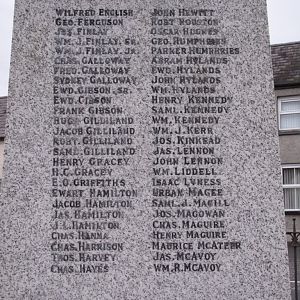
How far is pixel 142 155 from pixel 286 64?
19.7 metres

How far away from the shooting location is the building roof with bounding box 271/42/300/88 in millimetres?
21945

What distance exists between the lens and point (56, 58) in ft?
14.4

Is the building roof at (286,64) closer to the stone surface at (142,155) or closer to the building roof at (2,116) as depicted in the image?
the building roof at (2,116)

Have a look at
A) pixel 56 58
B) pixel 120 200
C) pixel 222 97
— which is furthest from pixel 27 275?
pixel 222 97

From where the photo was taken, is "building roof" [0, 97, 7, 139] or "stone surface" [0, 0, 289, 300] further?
"building roof" [0, 97, 7, 139]

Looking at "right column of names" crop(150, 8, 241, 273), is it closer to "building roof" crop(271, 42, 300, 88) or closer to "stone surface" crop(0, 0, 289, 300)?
"stone surface" crop(0, 0, 289, 300)

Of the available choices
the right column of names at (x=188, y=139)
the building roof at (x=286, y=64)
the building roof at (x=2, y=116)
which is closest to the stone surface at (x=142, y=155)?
the right column of names at (x=188, y=139)

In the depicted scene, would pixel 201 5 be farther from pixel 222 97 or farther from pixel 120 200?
pixel 120 200

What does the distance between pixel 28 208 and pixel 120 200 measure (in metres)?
0.70

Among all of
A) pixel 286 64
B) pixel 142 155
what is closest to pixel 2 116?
pixel 286 64

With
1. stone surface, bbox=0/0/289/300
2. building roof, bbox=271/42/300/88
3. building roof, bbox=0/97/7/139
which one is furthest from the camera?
building roof, bbox=0/97/7/139

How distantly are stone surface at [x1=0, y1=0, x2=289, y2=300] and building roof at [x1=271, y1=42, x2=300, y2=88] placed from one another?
18102 mm

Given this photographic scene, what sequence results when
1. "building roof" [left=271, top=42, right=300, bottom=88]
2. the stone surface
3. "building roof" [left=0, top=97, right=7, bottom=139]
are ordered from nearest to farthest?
the stone surface < "building roof" [left=271, top=42, right=300, bottom=88] < "building roof" [left=0, top=97, right=7, bottom=139]

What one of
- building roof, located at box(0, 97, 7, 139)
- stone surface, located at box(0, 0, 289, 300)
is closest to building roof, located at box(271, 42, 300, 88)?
building roof, located at box(0, 97, 7, 139)
